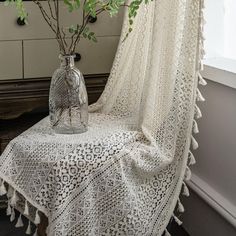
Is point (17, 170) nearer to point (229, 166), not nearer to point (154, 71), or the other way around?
point (154, 71)

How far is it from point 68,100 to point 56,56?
0.37m

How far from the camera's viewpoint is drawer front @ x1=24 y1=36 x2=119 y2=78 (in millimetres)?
1684

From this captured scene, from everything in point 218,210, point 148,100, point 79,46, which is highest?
point 79,46

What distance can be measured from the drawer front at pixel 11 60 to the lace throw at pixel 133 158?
32 cm

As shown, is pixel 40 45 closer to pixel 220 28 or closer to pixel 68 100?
pixel 68 100

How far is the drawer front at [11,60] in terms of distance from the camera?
5.39ft

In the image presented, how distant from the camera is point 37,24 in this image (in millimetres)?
1661

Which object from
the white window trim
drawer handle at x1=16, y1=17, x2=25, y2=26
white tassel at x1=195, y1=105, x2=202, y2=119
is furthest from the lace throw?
drawer handle at x1=16, y1=17, x2=25, y2=26

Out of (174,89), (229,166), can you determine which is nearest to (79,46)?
(174,89)

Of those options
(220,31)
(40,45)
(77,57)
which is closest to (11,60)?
(40,45)

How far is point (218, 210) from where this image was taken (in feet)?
5.03

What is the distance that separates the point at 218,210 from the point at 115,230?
0.44 metres

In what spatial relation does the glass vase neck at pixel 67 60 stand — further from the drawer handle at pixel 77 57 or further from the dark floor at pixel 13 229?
the dark floor at pixel 13 229

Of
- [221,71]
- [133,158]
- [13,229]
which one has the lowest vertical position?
[13,229]
